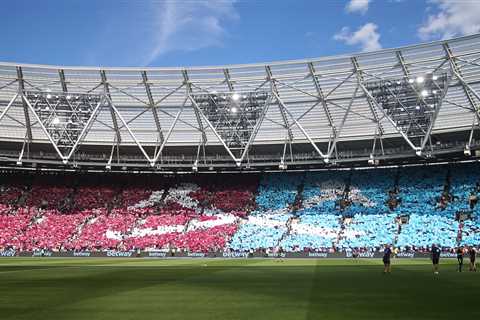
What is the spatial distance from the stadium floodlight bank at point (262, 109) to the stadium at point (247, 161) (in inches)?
7.0

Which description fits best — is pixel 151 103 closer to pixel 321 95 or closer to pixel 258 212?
pixel 258 212

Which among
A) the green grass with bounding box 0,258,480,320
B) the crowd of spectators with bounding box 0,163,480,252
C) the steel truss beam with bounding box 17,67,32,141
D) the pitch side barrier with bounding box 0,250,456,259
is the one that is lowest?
the green grass with bounding box 0,258,480,320

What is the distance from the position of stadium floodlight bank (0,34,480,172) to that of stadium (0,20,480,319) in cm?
18

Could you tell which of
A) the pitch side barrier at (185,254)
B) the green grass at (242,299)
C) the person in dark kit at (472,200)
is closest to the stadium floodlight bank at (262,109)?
the person in dark kit at (472,200)

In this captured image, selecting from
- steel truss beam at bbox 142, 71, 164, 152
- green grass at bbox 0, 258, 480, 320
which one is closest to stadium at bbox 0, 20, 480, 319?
steel truss beam at bbox 142, 71, 164, 152

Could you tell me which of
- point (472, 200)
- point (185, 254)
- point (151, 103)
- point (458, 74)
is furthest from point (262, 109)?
point (472, 200)

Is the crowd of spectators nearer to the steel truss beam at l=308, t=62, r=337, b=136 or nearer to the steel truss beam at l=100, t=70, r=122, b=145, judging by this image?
the steel truss beam at l=308, t=62, r=337, b=136

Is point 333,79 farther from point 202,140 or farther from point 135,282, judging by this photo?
point 135,282

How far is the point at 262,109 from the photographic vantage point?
5109 centimetres

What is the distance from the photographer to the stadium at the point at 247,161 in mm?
46625

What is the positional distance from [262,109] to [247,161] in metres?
10.4

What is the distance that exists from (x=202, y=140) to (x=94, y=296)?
4428 centimetres

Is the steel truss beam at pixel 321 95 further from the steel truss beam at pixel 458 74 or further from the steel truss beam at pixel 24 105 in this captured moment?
the steel truss beam at pixel 24 105

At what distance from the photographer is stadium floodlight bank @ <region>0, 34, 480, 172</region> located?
152ft
